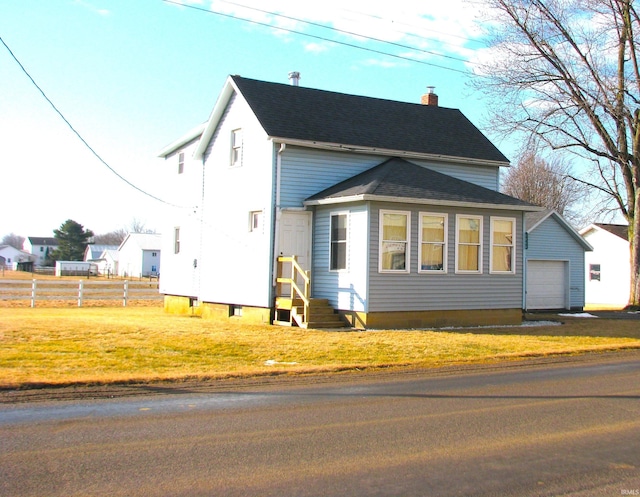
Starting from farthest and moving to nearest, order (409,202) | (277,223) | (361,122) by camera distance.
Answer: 1. (361,122)
2. (277,223)
3. (409,202)

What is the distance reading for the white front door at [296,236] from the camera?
2161 cm

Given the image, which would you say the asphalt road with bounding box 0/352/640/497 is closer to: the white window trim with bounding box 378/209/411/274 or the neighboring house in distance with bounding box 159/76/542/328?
the white window trim with bounding box 378/209/411/274

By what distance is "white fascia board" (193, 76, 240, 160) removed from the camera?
23688 mm

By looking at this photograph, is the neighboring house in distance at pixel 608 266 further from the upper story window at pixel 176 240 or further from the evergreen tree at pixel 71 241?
the evergreen tree at pixel 71 241

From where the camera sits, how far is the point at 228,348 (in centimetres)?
1515

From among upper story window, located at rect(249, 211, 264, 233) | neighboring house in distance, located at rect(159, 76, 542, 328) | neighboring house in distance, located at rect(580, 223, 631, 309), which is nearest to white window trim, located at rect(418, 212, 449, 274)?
neighboring house in distance, located at rect(159, 76, 542, 328)

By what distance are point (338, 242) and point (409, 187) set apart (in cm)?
263

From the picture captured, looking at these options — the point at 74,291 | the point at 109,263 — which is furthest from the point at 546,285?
the point at 109,263

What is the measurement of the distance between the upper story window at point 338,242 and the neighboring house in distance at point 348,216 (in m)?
0.03

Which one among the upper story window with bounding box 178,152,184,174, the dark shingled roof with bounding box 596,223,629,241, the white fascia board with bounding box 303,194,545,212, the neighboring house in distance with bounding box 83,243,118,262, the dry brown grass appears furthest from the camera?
the neighboring house in distance with bounding box 83,243,118,262

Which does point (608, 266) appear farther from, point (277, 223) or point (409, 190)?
point (277, 223)

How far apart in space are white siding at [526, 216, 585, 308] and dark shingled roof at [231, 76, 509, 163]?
6.12m

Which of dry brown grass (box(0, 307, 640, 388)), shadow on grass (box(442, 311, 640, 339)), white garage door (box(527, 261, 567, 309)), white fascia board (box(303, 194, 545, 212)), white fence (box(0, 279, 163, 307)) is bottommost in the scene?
dry brown grass (box(0, 307, 640, 388))

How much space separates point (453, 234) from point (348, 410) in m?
12.6
